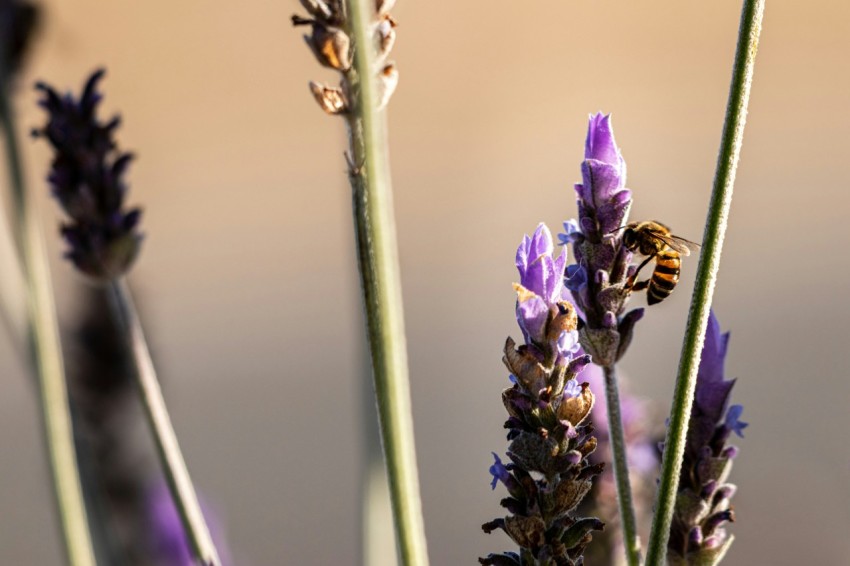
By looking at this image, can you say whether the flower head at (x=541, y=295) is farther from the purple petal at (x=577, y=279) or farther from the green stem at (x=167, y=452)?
the green stem at (x=167, y=452)

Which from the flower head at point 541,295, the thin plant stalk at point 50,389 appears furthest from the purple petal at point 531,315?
the thin plant stalk at point 50,389

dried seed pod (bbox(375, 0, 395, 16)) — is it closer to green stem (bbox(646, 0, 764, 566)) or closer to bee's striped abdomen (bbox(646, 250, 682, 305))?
green stem (bbox(646, 0, 764, 566))

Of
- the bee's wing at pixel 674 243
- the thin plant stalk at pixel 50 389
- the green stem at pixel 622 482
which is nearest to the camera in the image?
the green stem at pixel 622 482

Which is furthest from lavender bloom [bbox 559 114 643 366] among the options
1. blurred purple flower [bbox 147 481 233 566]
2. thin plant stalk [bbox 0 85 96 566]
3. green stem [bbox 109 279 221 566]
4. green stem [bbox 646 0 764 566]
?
blurred purple flower [bbox 147 481 233 566]

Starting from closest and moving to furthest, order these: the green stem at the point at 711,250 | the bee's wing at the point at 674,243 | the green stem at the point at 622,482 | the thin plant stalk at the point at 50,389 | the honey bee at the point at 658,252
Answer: the green stem at the point at 711,250 < the green stem at the point at 622,482 < the thin plant stalk at the point at 50,389 < the honey bee at the point at 658,252 < the bee's wing at the point at 674,243

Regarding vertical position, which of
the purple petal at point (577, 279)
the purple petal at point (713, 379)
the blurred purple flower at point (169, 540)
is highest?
the purple petal at point (577, 279)

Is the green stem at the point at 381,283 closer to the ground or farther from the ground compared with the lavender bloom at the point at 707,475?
farther from the ground
